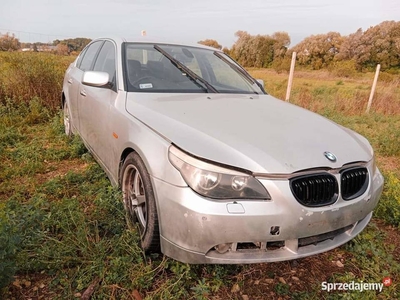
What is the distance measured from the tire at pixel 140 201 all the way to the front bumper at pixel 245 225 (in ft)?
0.35

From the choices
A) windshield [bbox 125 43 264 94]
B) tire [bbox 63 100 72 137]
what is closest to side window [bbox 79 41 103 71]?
tire [bbox 63 100 72 137]

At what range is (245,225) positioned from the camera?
1.60 meters

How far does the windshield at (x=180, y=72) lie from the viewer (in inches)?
107

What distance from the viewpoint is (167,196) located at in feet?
5.68

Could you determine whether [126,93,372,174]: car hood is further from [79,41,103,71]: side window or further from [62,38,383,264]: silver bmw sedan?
[79,41,103,71]: side window

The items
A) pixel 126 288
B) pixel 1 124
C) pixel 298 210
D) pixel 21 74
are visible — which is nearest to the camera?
pixel 298 210

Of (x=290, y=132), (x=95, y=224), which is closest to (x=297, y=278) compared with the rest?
(x=290, y=132)

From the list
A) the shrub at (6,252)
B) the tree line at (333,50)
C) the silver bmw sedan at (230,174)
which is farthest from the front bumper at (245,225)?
the tree line at (333,50)

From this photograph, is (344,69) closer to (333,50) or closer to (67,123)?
(333,50)

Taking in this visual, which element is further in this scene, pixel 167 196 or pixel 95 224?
pixel 95 224

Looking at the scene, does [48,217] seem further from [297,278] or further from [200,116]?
[297,278]

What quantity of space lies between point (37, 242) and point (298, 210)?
1.74m

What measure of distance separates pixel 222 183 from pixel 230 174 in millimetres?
65

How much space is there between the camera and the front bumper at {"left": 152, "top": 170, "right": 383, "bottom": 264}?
1.60 meters
